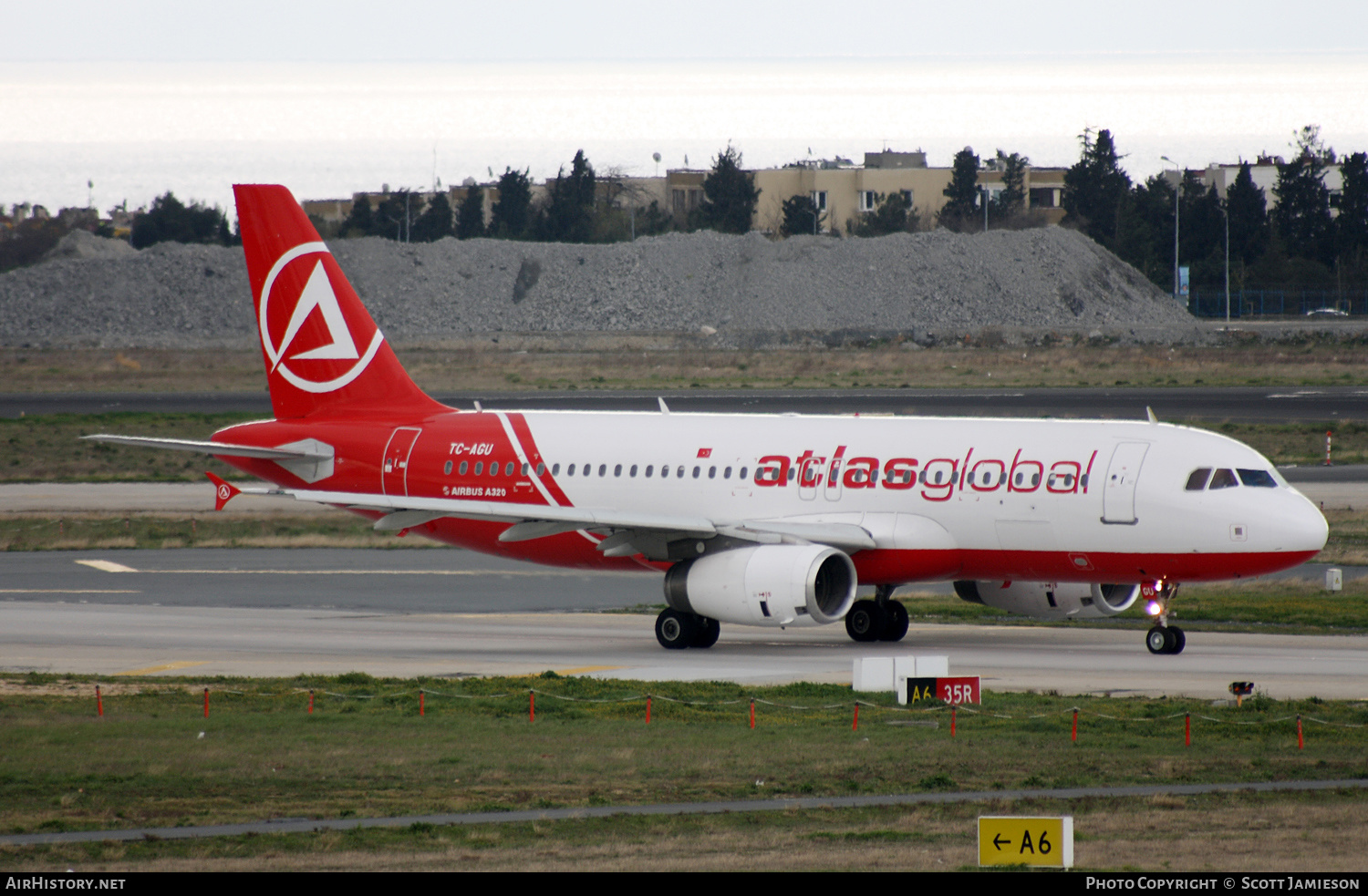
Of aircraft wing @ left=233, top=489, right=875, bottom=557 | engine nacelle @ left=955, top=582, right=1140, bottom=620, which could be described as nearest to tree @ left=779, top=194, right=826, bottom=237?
engine nacelle @ left=955, top=582, right=1140, bottom=620

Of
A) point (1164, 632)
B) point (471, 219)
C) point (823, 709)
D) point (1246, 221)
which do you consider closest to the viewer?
point (823, 709)

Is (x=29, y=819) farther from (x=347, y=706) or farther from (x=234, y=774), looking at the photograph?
(x=347, y=706)

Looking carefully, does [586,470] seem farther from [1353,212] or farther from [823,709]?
[1353,212]

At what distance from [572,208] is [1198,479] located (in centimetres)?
16020

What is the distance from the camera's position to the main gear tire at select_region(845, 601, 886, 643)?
35625 mm

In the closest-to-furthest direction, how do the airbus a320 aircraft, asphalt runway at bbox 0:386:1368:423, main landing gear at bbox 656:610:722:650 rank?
the airbus a320 aircraft, main landing gear at bbox 656:610:722:650, asphalt runway at bbox 0:386:1368:423

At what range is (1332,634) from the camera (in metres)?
35.7

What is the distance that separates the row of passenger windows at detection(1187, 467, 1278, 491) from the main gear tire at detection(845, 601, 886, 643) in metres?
6.88

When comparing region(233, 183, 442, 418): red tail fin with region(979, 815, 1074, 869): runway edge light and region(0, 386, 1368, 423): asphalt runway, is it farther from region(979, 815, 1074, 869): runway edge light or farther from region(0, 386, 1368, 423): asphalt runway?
region(0, 386, 1368, 423): asphalt runway

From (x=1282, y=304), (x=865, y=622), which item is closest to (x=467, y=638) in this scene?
(x=865, y=622)

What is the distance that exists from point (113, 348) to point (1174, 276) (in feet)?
328

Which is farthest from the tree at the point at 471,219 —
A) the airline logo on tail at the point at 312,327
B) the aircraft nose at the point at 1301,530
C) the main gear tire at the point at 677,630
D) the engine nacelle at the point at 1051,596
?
the aircraft nose at the point at 1301,530

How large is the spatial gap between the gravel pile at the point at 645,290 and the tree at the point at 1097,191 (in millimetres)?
23174

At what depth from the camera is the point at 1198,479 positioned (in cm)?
3219
